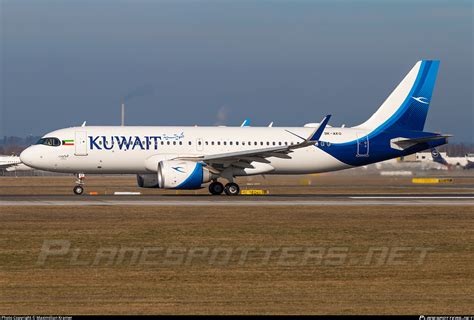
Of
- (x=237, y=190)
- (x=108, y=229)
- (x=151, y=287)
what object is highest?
(x=151, y=287)

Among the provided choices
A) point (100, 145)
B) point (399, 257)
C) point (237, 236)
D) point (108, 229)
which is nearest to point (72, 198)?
point (100, 145)

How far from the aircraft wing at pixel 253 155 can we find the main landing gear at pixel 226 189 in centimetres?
113

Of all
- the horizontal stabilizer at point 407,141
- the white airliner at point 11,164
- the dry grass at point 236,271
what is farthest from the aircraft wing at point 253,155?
the white airliner at point 11,164

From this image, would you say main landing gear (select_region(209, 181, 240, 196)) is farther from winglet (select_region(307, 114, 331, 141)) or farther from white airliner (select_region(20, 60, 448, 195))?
winglet (select_region(307, 114, 331, 141))

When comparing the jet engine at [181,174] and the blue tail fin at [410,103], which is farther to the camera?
the blue tail fin at [410,103]

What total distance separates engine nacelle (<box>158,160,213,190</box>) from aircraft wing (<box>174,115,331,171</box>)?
1.30 m

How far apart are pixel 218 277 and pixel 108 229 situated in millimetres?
9631

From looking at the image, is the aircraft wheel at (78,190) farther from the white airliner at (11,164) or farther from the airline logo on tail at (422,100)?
the white airliner at (11,164)

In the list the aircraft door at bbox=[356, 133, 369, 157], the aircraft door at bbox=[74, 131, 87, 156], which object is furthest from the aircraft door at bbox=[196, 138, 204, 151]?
the aircraft door at bbox=[356, 133, 369, 157]

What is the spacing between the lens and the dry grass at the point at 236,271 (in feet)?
52.5

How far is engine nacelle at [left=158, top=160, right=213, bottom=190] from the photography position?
4453 centimetres

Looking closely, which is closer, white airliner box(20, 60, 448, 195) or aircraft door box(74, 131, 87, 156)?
white airliner box(20, 60, 448, 195)

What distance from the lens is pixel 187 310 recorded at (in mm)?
15281

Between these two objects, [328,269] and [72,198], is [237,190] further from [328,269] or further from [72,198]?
[328,269]
